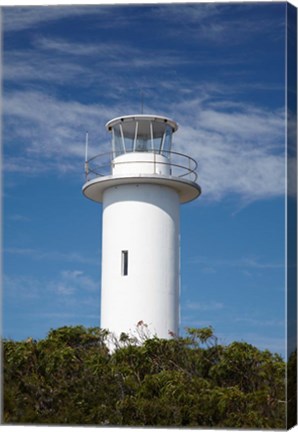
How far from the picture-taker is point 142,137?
15.8 metres

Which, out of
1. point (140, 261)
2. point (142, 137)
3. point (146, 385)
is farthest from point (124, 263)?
point (146, 385)

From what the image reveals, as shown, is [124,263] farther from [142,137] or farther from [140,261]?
[142,137]

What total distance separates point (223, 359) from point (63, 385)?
2.07m

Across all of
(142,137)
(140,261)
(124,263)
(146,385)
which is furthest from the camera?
(142,137)

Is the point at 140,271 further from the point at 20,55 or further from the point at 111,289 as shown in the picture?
the point at 20,55

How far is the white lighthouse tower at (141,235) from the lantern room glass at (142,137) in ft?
0.37

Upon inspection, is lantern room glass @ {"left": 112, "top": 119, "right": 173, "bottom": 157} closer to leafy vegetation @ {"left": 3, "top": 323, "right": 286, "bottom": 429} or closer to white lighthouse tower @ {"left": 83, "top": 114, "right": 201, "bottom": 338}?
white lighthouse tower @ {"left": 83, "top": 114, "right": 201, "bottom": 338}

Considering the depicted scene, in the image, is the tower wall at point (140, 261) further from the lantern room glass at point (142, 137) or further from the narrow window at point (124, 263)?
the lantern room glass at point (142, 137)

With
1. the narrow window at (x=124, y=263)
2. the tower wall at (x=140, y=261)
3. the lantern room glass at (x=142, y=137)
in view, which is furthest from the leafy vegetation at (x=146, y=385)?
the lantern room glass at (x=142, y=137)

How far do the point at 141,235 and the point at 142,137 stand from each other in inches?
70.5

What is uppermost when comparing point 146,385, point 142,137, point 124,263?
point 142,137

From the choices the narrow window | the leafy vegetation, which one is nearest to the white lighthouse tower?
the narrow window

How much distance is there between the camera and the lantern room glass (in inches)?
619

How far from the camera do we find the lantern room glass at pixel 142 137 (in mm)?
15734
